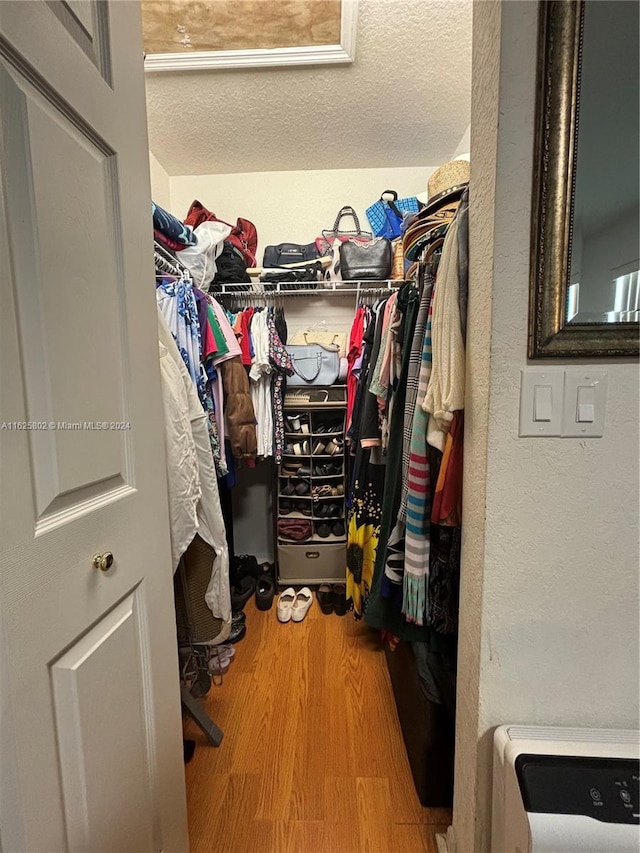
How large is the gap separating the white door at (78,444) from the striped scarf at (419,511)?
61cm

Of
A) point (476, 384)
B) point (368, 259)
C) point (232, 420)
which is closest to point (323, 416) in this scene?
point (232, 420)

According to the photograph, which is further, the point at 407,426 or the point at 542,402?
the point at 407,426

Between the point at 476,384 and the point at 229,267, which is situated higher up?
the point at 229,267

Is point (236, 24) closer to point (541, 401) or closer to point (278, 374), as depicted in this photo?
point (278, 374)

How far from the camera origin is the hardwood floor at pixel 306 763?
921 millimetres

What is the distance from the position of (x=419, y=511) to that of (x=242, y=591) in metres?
1.52

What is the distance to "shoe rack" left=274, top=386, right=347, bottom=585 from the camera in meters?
1.97

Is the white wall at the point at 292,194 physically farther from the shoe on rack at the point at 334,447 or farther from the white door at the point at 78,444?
the white door at the point at 78,444

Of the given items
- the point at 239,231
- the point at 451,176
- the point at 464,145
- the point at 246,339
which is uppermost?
the point at 464,145

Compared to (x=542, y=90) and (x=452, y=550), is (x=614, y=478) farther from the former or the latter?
(x=542, y=90)

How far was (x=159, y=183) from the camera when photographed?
1920 millimetres

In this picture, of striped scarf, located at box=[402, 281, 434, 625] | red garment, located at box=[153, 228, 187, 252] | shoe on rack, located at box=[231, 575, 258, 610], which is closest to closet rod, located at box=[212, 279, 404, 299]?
red garment, located at box=[153, 228, 187, 252]

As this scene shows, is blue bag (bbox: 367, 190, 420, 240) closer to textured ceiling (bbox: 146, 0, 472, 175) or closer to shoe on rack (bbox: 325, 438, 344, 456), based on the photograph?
textured ceiling (bbox: 146, 0, 472, 175)

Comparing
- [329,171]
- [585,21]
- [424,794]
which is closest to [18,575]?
[585,21]
